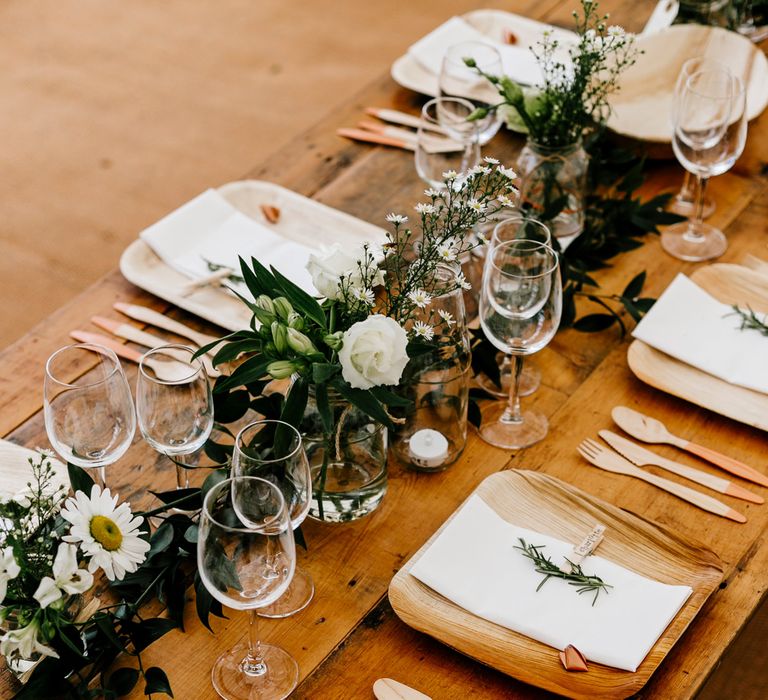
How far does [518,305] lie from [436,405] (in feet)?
0.58

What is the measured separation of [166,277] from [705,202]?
101 cm

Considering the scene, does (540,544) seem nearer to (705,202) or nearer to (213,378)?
(213,378)

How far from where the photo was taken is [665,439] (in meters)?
1.45

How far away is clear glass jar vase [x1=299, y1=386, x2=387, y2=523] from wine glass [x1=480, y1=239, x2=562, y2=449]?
0.72 ft

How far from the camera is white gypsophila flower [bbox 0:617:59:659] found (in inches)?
38.8

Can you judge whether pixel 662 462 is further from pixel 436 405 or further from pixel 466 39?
pixel 466 39

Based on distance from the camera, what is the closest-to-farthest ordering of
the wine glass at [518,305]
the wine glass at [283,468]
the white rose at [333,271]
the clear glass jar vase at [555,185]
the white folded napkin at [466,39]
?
1. the wine glass at [283,468]
2. the white rose at [333,271]
3. the wine glass at [518,305]
4. the clear glass jar vase at [555,185]
5. the white folded napkin at [466,39]

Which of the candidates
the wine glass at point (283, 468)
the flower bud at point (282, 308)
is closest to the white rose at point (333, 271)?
the flower bud at point (282, 308)

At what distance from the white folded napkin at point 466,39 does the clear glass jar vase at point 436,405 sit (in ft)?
3.10

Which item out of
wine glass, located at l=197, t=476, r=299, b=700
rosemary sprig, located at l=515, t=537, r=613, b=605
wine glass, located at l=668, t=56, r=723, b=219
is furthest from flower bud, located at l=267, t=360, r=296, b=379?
wine glass, located at l=668, t=56, r=723, b=219

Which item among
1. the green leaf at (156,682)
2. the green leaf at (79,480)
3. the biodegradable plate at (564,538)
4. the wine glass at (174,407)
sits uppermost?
the wine glass at (174,407)

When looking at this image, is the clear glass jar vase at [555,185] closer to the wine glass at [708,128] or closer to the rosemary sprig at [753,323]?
the wine glass at [708,128]

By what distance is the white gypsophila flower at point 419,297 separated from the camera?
47.3 inches

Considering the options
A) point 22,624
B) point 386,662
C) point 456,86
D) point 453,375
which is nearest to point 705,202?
point 456,86
